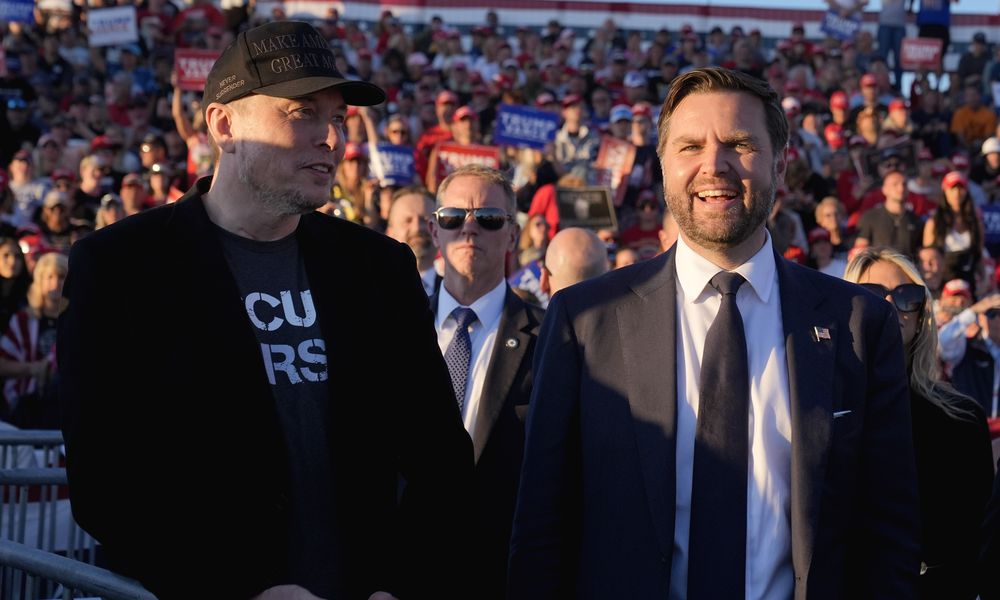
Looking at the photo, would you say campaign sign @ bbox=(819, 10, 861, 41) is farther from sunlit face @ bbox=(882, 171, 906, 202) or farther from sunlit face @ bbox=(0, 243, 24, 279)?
sunlit face @ bbox=(0, 243, 24, 279)

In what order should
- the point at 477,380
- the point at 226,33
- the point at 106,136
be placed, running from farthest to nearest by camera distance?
the point at 226,33
the point at 106,136
the point at 477,380

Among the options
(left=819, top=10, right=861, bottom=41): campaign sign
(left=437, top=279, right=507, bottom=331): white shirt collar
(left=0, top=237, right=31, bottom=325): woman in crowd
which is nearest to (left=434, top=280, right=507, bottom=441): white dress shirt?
(left=437, top=279, right=507, bottom=331): white shirt collar

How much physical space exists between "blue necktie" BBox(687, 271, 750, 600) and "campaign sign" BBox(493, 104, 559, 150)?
10984mm

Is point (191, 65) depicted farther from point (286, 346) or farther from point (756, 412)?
point (756, 412)

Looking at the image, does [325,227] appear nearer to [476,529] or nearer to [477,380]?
[476,529]

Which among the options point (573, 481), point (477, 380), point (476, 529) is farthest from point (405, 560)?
point (477, 380)

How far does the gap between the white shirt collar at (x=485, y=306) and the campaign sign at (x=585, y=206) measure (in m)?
6.80

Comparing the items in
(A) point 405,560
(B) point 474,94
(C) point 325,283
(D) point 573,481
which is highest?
(B) point 474,94

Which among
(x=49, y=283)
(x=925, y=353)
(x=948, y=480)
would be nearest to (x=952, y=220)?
(x=49, y=283)

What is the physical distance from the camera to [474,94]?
17.5 meters

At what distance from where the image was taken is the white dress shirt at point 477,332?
4.66m

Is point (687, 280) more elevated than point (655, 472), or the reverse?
point (687, 280)

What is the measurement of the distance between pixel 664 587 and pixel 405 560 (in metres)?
0.65

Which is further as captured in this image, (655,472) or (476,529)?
(476,529)
